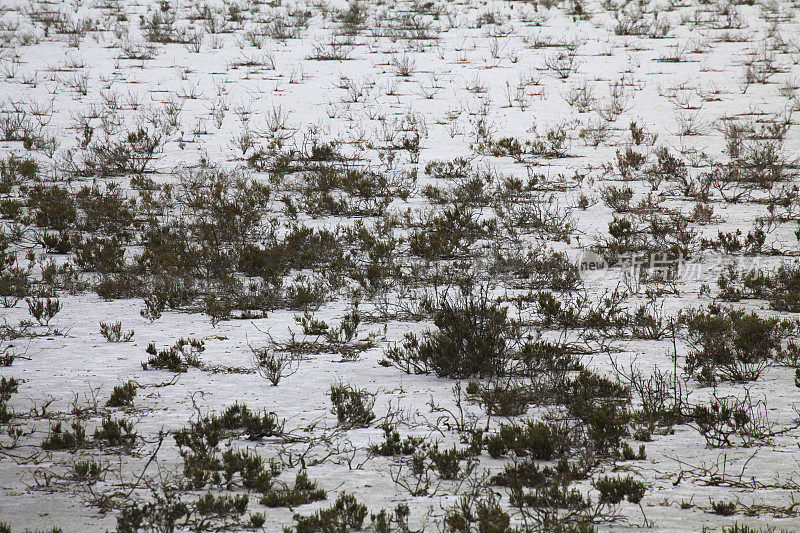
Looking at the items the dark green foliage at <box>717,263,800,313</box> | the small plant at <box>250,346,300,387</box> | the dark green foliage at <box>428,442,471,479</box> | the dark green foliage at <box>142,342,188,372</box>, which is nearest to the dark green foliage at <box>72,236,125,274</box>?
the dark green foliage at <box>142,342,188,372</box>

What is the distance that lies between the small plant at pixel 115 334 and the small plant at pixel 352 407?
106 inches

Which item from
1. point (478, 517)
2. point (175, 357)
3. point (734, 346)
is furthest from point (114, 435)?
point (734, 346)

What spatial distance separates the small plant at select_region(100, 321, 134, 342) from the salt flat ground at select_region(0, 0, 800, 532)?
0.19m

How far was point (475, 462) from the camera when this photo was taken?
3.93 metres

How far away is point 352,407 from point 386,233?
5446mm

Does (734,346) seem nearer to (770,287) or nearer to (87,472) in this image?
(770,287)

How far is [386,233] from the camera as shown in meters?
9.84

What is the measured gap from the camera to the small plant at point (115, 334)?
6.32 meters

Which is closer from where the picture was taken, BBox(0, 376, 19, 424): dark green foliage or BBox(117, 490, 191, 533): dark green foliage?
BBox(117, 490, 191, 533): dark green foliage

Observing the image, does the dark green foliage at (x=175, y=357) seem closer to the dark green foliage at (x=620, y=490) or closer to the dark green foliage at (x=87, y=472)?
the dark green foliage at (x=87, y=472)

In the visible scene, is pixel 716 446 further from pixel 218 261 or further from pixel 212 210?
pixel 212 210

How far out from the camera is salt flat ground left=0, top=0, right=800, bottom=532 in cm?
385

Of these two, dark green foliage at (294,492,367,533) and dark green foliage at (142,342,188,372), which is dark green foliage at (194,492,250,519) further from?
dark green foliage at (142,342,188,372)

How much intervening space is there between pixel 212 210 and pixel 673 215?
7667mm
